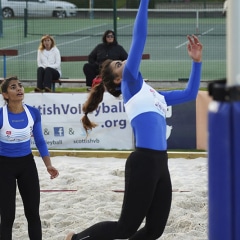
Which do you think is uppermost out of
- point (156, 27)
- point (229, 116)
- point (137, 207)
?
point (156, 27)

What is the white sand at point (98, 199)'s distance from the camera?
24.9 ft

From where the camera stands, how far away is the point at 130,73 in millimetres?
5336

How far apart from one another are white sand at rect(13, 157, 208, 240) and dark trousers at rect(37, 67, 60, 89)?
161 inches

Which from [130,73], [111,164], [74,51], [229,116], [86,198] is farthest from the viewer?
[74,51]

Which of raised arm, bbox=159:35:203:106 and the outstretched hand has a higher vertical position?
the outstretched hand

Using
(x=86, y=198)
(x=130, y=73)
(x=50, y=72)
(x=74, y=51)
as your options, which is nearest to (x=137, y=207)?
(x=130, y=73)

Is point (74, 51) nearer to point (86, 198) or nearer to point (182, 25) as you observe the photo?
point (182, 25)

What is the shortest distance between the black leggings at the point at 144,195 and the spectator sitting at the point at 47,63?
980 cm

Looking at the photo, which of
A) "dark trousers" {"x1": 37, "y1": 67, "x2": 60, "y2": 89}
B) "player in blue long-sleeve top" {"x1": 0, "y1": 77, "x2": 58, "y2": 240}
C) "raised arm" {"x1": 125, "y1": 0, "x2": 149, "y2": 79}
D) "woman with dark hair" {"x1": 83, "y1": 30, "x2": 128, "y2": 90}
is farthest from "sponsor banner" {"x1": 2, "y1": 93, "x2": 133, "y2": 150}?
"raised arm" {"x1": 125, "y1": 0, "x2": 149, "y2": 79}

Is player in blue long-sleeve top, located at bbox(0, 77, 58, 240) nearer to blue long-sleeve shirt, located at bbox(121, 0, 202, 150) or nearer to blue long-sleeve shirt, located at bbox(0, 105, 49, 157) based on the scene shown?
blue long-sleeve shirt, located at bbox(0, 105, 49, 157)

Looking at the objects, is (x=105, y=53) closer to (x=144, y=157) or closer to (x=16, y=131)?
(x=16, y=131)

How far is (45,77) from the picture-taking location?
15.3 m

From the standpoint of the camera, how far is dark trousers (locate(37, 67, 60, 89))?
15.3 m

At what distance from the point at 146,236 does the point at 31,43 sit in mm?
18474
